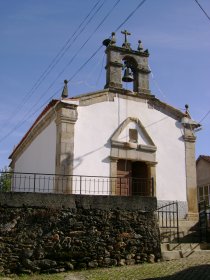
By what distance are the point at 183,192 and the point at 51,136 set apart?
17.5ft

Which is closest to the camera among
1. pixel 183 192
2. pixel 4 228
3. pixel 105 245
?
pixel 4 228

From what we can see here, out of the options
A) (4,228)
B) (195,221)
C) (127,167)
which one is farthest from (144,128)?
(4,228)

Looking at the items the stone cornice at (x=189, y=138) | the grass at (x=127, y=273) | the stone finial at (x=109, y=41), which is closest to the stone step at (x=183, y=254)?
the grass at (x=127, y=273)

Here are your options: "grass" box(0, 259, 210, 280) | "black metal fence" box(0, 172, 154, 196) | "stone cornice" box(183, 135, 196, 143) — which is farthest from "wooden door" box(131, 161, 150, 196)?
"grass" box(0, 259, 210, 280)

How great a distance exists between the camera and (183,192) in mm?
→ 14977

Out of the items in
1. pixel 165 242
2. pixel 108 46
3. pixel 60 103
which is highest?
pixel 108 46

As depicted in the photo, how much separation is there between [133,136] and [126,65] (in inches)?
114

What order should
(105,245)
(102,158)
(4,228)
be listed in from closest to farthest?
(4,228)
(105,245)
(102,158)

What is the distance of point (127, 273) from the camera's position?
891cm

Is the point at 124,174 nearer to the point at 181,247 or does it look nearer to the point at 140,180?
the point at 140,180

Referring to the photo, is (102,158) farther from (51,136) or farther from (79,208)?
(79,208)

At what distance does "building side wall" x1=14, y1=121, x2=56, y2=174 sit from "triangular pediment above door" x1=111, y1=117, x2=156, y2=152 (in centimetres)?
224

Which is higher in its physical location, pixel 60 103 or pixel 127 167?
pixel 60 103

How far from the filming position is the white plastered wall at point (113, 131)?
540 inches
